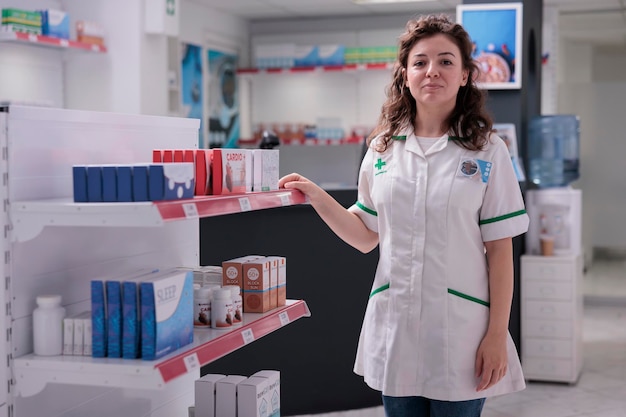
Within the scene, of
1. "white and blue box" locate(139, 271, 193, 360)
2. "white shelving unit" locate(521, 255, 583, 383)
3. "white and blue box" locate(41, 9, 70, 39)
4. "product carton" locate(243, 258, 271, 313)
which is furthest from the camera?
"white and blue box" locate(41, 9, 70, 39)

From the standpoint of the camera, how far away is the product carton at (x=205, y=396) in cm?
286

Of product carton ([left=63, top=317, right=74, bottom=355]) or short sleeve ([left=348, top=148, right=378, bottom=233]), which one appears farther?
short sleeve ([left=348, top=148, right=378, bottom=233])

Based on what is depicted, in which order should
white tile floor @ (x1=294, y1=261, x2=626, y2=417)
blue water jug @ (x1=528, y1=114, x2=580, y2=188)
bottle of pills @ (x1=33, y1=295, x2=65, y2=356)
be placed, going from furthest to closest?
blue water jug @ (x1=528, y1=114, x2=580, y2=188) < white tile floor @ (x1=294, y1=261, x2=626, y2=417) < bottle of pills @ (x1=33, y1=295, x2=65, y2=356)

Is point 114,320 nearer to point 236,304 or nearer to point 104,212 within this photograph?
point 104,212

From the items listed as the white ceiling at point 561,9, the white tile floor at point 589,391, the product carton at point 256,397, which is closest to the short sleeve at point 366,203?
the product carton at point 256,397

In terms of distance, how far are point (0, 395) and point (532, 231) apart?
4284 mm

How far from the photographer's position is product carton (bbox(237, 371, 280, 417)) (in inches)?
110

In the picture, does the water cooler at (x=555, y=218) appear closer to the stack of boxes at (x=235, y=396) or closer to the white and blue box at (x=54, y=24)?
the stack of boxes at (x=235, y=396)

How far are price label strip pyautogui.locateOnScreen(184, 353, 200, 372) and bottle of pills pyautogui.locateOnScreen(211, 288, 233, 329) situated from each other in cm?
31

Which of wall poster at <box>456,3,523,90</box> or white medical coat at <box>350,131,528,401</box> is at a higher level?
wall poster at <box>456,3,523,90</box>

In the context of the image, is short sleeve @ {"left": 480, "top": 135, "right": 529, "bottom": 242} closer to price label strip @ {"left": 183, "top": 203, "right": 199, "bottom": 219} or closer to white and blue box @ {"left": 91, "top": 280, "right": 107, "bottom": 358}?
price label strip @ {"left": 183, "top": 203, "right": 199, "bottom": 219}

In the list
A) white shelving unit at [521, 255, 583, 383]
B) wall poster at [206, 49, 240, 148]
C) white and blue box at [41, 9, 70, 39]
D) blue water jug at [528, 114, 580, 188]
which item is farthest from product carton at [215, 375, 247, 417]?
wall poster at [206, 49, 240, 148]

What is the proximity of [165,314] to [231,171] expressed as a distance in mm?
502

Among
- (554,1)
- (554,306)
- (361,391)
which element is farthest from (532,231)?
(554,1)
